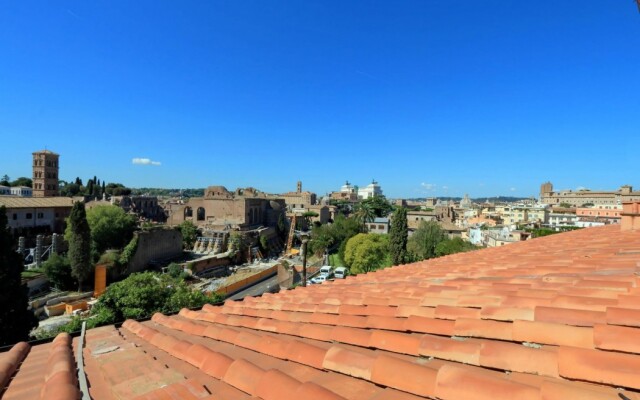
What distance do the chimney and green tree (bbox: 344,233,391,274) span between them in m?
22.9

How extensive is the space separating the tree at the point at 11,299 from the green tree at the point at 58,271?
48.0 ft

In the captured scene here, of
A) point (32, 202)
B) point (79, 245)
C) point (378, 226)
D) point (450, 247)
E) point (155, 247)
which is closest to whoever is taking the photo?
→ point (79, 245)

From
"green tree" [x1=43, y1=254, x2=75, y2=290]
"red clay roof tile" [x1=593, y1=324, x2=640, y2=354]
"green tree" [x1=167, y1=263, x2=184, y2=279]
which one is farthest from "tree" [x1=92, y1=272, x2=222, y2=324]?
"green tree" [x1=167, y1=263, x2=184, y2=279]

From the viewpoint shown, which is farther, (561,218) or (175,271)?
(561,218)

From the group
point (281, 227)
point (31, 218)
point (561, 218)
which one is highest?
point (31, 218)

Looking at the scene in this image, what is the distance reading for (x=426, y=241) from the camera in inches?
1492

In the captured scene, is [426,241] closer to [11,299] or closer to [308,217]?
[11,299]

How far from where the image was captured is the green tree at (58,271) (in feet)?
88.3

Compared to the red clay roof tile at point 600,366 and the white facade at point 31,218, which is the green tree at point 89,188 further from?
the red clay roof tile at point 600,366

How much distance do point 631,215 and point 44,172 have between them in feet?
225

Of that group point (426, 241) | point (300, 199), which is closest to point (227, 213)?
point (426, 241)

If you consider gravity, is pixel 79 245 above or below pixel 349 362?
below

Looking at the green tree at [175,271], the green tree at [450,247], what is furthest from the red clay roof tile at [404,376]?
the green tree at [450,247]

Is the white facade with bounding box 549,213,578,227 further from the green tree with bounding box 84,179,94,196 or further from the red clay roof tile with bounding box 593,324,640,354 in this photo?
the green tree with bounding box 84,179,94,196
